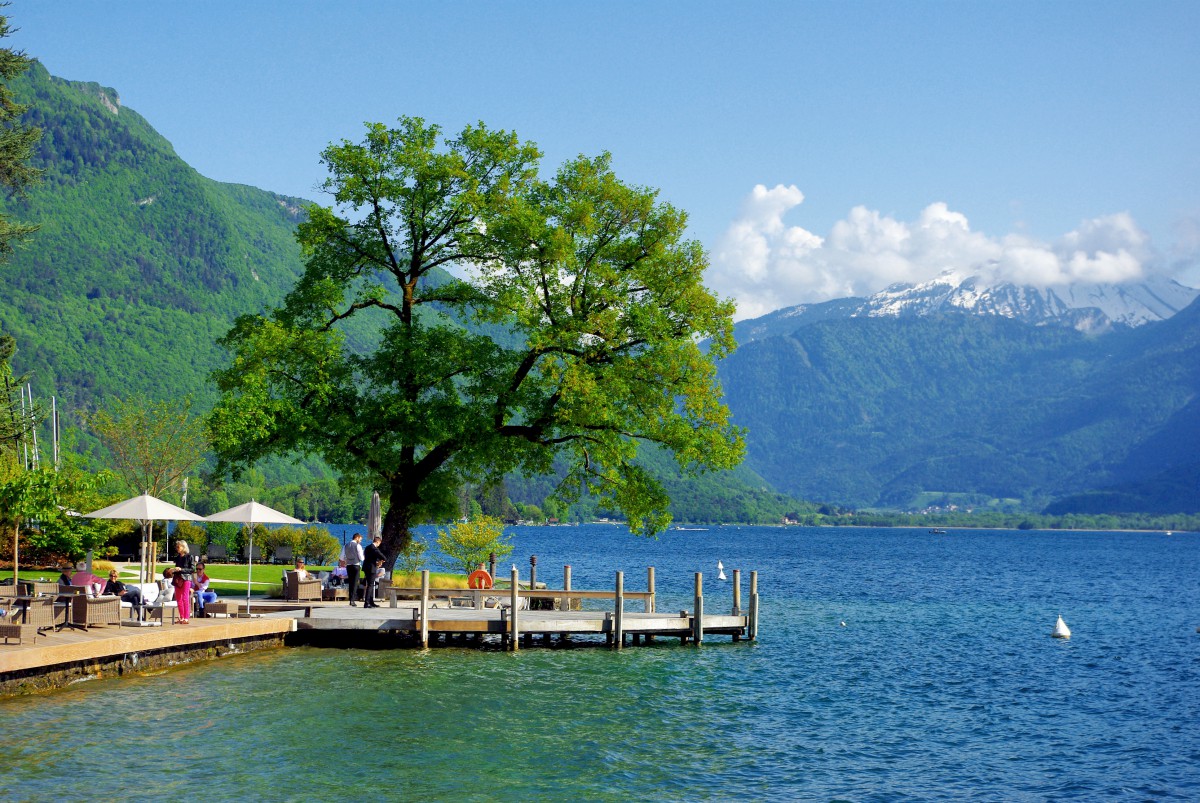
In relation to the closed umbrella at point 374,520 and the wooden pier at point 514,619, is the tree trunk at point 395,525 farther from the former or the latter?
the wooden pier at point 514,619

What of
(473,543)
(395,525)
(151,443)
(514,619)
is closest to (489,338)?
(395,525)

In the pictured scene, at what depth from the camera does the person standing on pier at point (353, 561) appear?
35.8 m

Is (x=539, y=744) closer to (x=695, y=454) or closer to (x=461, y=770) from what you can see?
(x=461, y=770)

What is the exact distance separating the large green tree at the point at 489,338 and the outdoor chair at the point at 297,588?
2938 mm

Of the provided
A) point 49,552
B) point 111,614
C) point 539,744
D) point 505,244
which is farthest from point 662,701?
point 49,552

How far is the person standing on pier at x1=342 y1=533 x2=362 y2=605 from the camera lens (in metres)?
35.8

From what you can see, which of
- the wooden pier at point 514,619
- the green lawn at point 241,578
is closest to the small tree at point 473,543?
the green lawn at point 241,578

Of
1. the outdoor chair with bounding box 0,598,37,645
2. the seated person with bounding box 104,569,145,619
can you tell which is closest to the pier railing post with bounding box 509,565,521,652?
the seated person with bounding box 104,569,145,619

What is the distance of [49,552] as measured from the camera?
47.3 m

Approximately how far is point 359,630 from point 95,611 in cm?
776

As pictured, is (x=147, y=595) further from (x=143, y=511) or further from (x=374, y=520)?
(x=374, y=520)

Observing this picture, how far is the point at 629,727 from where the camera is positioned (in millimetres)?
24688

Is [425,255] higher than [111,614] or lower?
higher

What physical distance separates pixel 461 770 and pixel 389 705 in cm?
560
